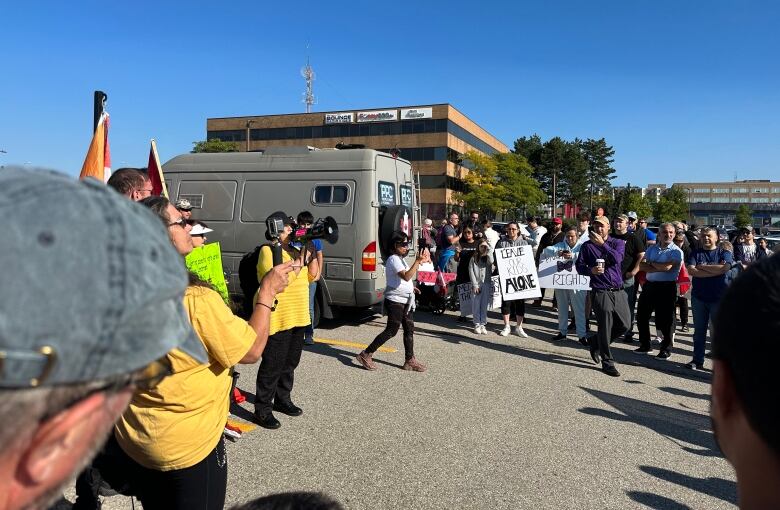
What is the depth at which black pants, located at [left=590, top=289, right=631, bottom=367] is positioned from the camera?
22.2ft

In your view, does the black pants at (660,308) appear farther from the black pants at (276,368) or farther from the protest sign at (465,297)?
the black pants at (276,368)

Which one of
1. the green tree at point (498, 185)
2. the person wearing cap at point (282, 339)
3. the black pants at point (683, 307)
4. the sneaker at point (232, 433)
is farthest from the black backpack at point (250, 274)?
the green tree at point (498, 185)

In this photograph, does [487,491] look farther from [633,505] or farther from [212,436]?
[212,436]

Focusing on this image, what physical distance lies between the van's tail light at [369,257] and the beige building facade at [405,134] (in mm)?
50952

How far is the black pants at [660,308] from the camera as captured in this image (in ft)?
25.1

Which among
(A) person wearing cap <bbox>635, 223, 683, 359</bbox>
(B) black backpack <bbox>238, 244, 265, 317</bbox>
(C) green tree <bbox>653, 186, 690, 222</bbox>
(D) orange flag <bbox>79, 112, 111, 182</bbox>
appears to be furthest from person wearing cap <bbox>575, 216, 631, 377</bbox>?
(C) green tree <bbox>653, 186, 690, 222</bbox>

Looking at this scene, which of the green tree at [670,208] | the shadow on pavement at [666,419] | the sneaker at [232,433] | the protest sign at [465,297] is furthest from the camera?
the green tree at [670,208]

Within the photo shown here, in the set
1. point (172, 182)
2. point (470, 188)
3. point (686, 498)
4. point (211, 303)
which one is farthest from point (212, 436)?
point (470, 188)

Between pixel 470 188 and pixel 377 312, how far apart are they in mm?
54989

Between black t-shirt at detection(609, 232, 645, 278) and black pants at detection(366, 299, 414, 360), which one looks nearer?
black pants at detection(366, 299, 414, 360)

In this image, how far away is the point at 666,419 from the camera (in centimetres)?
521

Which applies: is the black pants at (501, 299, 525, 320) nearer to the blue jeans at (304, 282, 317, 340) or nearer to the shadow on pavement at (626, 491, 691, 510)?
the blue jeans at (304, 282, 317, 340)

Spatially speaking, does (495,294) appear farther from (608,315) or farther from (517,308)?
(608,315)

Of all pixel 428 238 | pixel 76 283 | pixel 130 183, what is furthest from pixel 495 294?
pixel 76 283
